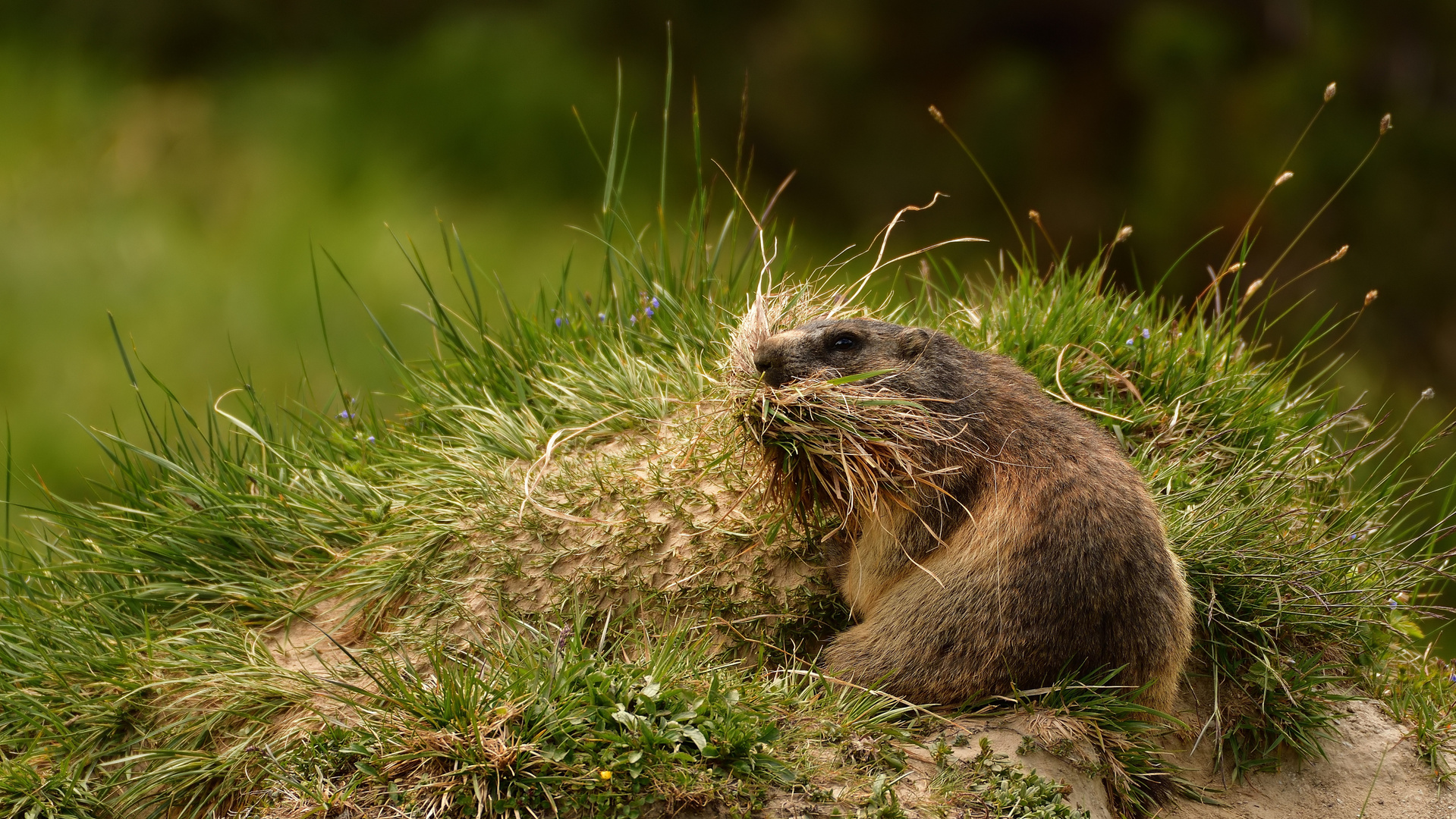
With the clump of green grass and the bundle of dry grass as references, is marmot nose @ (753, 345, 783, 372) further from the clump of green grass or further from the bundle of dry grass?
the clump of green grass

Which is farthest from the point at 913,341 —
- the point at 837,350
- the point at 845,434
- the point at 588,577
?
the point at 588,577

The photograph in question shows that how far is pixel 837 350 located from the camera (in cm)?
361

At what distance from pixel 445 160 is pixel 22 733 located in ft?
24.0

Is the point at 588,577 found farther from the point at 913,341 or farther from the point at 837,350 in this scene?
the point at 913,341

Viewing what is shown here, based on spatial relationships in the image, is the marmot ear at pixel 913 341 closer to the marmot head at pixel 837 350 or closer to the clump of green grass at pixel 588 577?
the marmot head at pixel 837 350

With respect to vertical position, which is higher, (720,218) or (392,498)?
(392,498)

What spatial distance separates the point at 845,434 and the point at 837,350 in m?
0.30

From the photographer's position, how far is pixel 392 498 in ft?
14.0

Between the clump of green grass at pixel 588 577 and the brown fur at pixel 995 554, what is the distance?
17cm

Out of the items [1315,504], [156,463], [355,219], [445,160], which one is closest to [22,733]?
[156,463]

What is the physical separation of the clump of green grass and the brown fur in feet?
0.56

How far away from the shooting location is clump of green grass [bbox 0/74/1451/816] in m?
3.18

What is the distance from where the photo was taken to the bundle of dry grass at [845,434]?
3.41 metres

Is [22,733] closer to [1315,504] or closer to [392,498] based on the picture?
[392,498]
